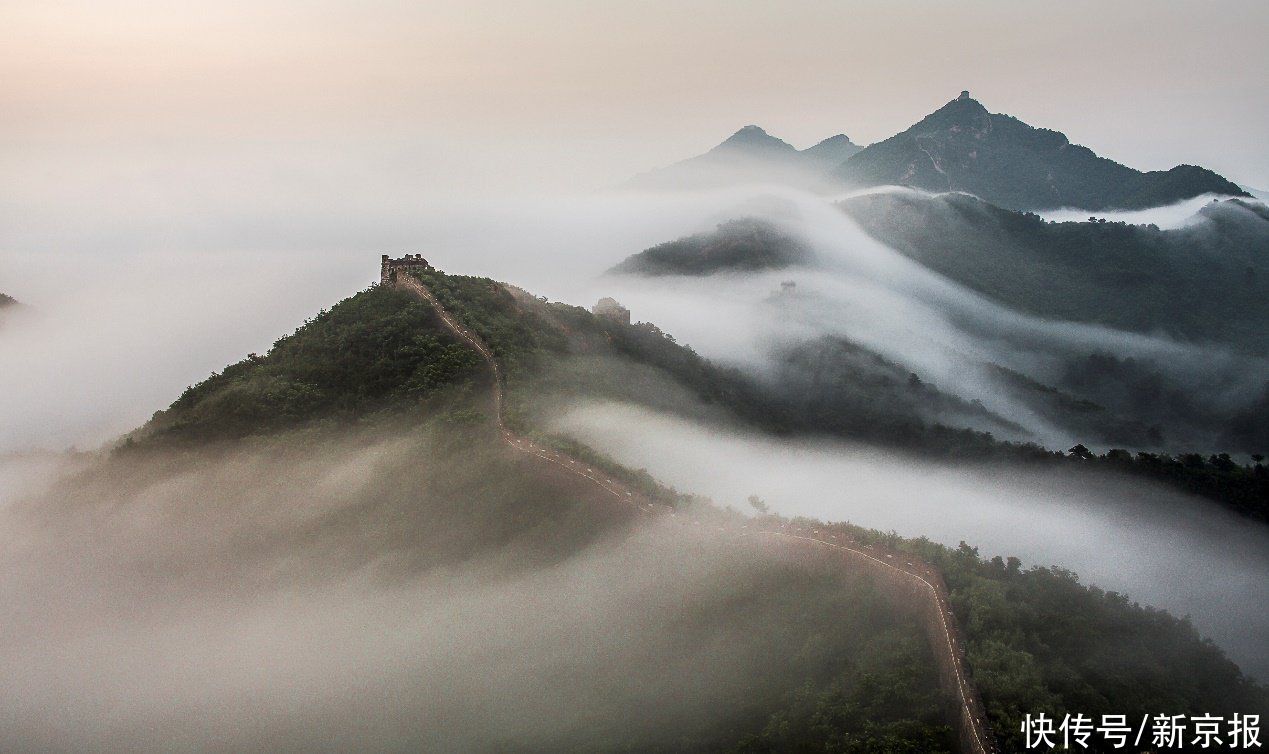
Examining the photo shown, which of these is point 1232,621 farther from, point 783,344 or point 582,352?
point 783,344

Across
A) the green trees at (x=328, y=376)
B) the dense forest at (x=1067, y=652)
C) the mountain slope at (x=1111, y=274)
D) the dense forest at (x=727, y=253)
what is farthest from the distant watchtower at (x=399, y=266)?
the mountain slope at (x=1111, y=274)

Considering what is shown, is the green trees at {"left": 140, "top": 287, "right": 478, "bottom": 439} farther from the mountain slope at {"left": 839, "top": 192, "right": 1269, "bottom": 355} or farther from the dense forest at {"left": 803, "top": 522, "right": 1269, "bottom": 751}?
the mountain slope at {"left": 839, "top": 192, "right": 1269, "bottom": 355}

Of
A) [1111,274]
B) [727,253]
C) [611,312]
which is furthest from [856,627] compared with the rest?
[1111,274]

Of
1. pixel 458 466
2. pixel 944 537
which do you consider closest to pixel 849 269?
pixel 944 537

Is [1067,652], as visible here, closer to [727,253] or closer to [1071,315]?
[727,253]

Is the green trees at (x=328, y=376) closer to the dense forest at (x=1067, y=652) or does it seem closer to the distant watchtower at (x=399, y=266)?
the distant watchtower at (x=399, y=266)

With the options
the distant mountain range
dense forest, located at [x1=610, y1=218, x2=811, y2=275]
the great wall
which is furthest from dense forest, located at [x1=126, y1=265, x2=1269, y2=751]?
dense forest, located at [x1=610, y1=218, x2=811, y2=275]
